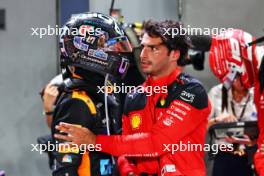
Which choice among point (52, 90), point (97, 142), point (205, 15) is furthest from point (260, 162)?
point (205, 15)

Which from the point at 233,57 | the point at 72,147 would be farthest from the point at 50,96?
the point at 72,147

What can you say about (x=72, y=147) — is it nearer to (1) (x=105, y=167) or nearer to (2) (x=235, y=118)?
(1) (x=105, y=167)

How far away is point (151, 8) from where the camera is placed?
404 cm

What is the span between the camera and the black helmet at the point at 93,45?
2.22 m

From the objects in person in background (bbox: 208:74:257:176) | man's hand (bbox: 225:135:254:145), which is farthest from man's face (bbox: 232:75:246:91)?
man's hand (bbox: 225:135:254:145)

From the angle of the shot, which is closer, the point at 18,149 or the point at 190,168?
the point at 190,168

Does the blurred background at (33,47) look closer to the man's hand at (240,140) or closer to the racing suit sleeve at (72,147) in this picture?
the man's hand at (240,140)

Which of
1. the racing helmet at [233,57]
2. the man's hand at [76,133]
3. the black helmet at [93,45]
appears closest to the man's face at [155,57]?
the black helmet at [93,45]

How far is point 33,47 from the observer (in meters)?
4.09

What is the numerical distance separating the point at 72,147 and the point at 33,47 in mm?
2096

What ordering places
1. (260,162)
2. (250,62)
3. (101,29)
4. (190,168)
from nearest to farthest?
(190,168) < (101,29) < (260,162) < (250,62)

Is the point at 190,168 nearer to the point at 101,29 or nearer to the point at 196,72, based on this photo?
the point at 101,29

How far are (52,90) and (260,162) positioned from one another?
1.39m

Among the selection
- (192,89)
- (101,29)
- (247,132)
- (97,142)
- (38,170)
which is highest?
(101,29)
